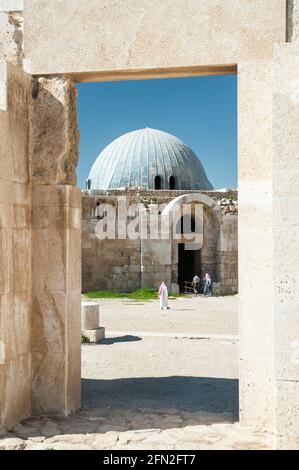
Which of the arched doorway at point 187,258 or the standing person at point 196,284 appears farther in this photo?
the arched doorway at point 187,258

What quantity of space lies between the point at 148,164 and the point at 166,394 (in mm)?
24335

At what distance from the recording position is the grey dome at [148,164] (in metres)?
30.0

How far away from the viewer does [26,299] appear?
18.0 ft

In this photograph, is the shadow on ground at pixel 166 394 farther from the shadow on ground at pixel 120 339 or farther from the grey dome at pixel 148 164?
the grey dome at pixel 148 164

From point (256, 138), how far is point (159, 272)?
57.2 ft

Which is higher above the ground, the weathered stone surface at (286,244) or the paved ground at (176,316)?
the weathered stone surface at (286,244)

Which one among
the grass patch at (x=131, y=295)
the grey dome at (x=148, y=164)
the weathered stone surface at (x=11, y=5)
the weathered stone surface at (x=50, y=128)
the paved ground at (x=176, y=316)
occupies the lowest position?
the paved ground at (x=176, y=316)

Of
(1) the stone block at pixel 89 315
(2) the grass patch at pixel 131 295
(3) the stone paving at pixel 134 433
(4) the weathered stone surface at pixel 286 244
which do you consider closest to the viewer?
(4) the weathered stone surface at pixel 286 244

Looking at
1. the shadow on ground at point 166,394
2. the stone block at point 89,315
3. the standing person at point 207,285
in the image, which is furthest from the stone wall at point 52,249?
the standing person at point 207,285

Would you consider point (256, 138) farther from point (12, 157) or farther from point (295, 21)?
point (12, 157)

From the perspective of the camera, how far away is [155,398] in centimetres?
649

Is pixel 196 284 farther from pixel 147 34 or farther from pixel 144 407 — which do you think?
pixel 147 34

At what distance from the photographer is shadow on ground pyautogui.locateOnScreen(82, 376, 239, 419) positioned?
607 centimetres
